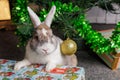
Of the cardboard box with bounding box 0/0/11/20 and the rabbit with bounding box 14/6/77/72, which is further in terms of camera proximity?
the cardboard box with bounding box 0/0/11/20

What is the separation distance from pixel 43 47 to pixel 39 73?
0.10m

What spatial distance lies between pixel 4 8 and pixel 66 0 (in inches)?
18.8

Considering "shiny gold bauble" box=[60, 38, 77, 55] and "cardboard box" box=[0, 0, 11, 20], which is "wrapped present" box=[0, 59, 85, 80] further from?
"cardboard box" box=[0, 0, 11, 20]

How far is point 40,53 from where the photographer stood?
2.81 ft

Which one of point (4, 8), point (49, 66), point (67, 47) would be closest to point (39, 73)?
point (49, 66)

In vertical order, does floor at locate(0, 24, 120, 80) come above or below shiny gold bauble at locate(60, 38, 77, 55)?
below

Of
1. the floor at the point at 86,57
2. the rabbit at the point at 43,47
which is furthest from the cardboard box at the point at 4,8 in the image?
the rabbit at the point at 43,47

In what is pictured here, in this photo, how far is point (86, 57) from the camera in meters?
1.26

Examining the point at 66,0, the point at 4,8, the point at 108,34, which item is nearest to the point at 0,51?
the point at 4,8

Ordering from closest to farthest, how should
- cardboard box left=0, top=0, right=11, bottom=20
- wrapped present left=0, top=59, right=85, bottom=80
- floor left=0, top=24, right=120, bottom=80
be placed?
wrapped present left=0, top=59, right=85, bottom=80, floor left=0, top=24, right=120, bottom=80, cardboard box left=0, top=0, right=11, bottom=20

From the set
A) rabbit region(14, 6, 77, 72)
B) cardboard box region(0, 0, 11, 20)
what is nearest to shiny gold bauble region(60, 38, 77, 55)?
rabbit region(14, 6, 77, 72)

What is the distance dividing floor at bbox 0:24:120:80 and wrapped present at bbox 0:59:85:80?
24cm

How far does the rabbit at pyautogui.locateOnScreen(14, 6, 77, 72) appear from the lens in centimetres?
84

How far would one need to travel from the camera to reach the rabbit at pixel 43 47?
33.1 inches
